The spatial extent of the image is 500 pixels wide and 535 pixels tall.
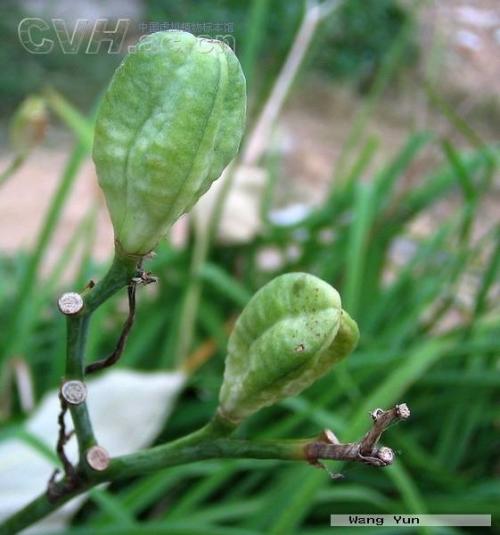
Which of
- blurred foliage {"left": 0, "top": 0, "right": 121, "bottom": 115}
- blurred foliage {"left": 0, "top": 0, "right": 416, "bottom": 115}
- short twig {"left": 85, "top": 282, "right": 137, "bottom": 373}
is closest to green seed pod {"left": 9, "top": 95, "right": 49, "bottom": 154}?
short twig {"left": 85, "top": 282, "right": 137, "bottom": 373}

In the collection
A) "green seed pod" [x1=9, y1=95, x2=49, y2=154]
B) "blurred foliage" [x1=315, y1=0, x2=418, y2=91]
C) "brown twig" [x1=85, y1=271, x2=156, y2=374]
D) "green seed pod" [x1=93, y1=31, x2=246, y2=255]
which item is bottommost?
"blurred foliage" [x1=315, y1=0, x2=418, y2=91]

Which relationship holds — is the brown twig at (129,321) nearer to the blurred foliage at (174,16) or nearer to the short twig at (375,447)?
the short twig at (375,447)

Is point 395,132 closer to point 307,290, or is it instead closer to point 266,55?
point 266,55

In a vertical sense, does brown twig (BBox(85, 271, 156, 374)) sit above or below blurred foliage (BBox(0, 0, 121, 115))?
above

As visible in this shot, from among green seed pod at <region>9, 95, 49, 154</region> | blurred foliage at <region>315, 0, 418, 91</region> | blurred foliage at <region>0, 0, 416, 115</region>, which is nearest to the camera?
green seed pod at <region>9, 95, 49, 154</region>

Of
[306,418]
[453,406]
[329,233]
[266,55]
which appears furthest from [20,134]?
[266,55]

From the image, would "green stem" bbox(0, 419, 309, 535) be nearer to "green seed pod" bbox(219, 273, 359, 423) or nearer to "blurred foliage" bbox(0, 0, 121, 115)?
"green seed pod" bbox(219, 273, 359, 423)

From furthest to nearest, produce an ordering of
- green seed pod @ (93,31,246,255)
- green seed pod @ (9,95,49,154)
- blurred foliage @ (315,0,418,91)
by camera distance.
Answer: blurred foliage @ (315,0,418,91), green seed pod @ (9,95,49,154), green seed pod @ (93,31,246,255)
